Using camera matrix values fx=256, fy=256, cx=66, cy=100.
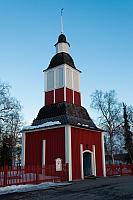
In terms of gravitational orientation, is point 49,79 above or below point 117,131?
above

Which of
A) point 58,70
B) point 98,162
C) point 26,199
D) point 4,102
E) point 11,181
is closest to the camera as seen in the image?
point 26,199

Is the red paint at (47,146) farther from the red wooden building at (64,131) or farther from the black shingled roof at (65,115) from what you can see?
the black shingled roof at (65,115)

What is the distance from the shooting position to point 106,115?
40031mm

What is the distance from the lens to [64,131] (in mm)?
22062

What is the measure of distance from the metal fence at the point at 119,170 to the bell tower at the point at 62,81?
7460 millimetres

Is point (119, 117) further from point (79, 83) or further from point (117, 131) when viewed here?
point (79, 83)

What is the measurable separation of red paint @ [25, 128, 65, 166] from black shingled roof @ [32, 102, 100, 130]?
121 centimetres

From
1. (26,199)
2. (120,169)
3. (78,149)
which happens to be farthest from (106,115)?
(26,199)

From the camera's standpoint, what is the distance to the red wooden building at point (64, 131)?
72.1ft

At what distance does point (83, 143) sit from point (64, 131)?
2.39 metres

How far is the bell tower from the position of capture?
25484 mm

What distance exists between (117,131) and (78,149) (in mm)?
20318

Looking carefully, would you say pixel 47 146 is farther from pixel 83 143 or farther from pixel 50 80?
pixel 50 80

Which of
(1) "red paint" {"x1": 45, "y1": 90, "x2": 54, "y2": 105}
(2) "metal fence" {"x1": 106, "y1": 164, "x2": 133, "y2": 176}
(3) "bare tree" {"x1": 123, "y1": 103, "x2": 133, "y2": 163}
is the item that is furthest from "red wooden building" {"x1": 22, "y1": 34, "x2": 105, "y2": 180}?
(3) "bare tree" {"x1": 123, "y1": 103, "x2": 133, "y2": 163}
